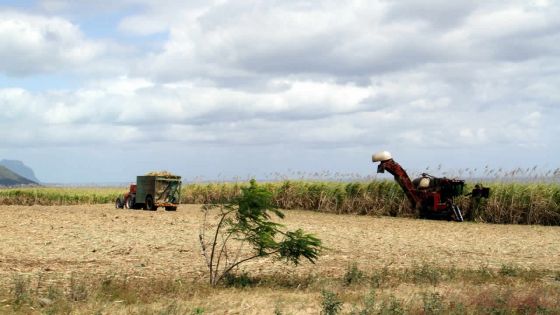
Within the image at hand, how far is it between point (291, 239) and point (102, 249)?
608 centimetres

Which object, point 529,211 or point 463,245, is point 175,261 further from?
point 529,211

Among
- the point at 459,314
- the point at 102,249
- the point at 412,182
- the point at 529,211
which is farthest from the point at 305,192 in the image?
the point at 459,314

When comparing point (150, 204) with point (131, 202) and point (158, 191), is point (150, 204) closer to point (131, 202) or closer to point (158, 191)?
point (158, 191)

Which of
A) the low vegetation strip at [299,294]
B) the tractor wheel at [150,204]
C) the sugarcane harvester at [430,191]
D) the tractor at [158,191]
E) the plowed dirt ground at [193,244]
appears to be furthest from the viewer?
the tractor wheel at [150,204]

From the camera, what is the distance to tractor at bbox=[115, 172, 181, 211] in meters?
30.4

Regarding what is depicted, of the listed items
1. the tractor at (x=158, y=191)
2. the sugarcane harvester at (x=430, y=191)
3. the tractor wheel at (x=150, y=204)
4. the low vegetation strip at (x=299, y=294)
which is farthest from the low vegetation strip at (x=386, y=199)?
the low vegetation strip at (x=299, y=294)

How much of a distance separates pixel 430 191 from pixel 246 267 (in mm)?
14901

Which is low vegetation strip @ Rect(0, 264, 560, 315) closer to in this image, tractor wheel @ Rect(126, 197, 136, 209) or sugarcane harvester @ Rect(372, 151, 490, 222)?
sugarcane harvester @ Rect(372, 151, 490, 222)

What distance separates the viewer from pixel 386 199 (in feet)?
92.2

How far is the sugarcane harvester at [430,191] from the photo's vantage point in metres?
25.3

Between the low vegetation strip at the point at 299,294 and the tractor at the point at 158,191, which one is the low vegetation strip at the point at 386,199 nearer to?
the tractor at the point at 158,191

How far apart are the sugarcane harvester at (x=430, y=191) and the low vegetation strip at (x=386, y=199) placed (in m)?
0.71

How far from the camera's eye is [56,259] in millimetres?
13500

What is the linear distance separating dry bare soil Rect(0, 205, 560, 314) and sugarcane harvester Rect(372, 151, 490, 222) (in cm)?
112
